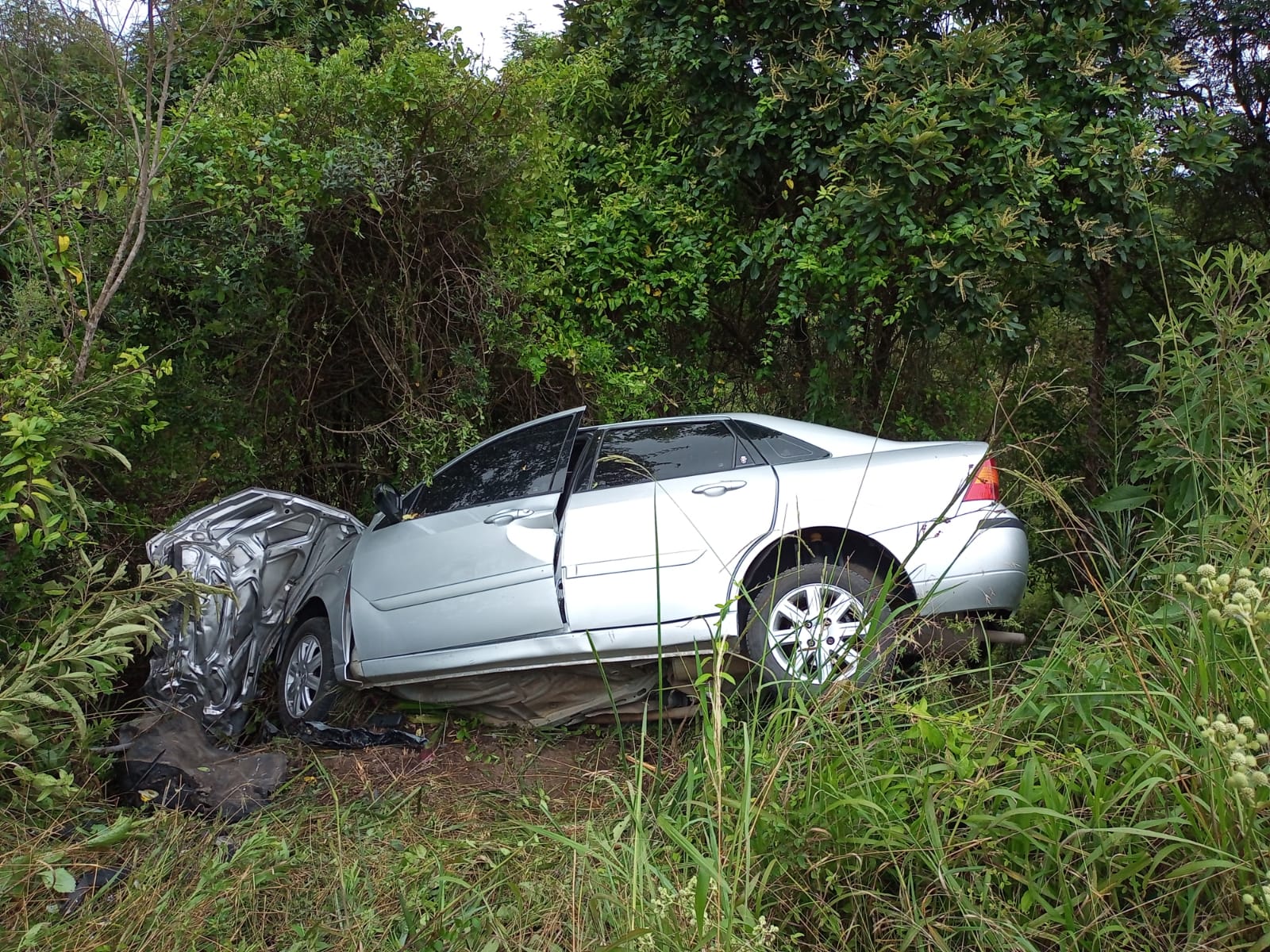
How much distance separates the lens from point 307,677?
538cm

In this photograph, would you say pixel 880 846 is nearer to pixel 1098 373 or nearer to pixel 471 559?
pixel 471 559

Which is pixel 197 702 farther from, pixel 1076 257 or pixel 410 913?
pixel 1076 257

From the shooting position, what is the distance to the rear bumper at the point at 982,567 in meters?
3.99

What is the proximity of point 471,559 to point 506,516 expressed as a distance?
306 mm

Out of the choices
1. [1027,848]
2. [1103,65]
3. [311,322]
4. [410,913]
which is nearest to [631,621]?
[410,913]

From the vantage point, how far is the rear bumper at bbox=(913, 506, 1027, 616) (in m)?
3.99

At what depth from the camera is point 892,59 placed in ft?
19.5

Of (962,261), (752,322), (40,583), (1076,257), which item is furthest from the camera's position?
(752,322)

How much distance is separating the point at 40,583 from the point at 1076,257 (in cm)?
651

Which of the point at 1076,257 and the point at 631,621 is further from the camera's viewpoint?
the point at 1076,257

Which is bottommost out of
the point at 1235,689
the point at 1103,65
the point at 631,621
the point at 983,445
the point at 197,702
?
the point at 197,702

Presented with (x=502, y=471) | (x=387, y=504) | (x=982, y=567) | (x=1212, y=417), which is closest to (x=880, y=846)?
(x=982, y=567)

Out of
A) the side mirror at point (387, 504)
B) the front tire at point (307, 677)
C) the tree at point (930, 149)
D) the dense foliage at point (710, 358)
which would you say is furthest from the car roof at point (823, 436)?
the front tire at point (307, 677)

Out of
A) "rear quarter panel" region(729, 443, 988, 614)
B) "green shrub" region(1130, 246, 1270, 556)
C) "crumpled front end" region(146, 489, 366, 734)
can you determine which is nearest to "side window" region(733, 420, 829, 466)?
"rear quarter panel" region(729, 443, 988, 614)
